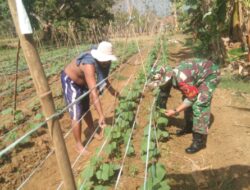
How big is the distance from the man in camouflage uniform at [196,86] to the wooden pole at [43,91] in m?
2.26

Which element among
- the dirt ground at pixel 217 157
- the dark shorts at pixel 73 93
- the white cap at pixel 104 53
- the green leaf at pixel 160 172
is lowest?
the dirt ground at pixel 217 157

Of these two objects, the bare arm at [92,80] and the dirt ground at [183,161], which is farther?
the bare arm at [92,80]

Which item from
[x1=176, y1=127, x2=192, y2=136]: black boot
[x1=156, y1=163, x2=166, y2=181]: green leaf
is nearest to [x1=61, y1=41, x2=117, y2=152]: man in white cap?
[x1=156, y1=163, x2=166, y2=181]: green leaf

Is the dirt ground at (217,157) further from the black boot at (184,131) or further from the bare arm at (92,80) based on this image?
the bare arm at (92,80)

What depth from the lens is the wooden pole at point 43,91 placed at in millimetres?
1522

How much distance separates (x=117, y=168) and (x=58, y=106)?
322 cm

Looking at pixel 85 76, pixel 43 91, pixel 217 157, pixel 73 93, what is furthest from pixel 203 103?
pixel 43 91

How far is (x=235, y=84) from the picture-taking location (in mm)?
6574

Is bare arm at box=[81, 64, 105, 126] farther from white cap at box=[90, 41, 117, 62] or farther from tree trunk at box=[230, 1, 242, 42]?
tree trunk at box=[230, 1, 242, 42]

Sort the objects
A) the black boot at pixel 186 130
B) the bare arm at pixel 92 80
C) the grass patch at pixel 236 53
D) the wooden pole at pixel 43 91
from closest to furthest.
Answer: the wooden pole at pixel 43 91 < the bare arm at pixel 92 80 < the black boot at pixel 186 130 < the grass patch at pixel 236 53

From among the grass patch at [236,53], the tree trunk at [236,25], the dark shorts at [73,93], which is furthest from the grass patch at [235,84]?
the dark shorts at [73,93]

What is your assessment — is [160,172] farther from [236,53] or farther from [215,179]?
[236,53]

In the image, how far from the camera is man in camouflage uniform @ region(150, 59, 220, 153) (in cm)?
376

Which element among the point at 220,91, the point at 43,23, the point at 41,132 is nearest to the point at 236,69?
the point at 220,91
